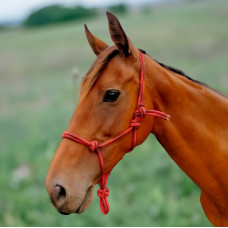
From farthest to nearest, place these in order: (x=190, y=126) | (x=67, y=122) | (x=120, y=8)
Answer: (x=120, y=8), (x=67, y=122), (x=190, y=126)

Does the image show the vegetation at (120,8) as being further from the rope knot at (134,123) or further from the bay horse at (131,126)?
the rope knot at (134,123)

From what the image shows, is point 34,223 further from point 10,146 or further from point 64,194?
point 10,146

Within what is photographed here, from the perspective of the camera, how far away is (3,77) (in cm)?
2519

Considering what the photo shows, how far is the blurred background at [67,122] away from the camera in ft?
19.1

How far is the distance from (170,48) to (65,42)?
1237 cm

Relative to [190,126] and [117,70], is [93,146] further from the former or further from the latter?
[190,126]

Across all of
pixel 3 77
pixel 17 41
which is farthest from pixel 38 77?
pixel 17 41

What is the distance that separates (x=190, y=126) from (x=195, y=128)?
5 cm

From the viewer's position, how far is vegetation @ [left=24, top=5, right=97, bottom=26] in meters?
56.9

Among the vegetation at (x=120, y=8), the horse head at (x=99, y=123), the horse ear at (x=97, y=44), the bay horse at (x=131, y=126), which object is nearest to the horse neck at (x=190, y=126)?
the bay horse at (x=131, y=126)

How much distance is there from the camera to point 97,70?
7.65ft

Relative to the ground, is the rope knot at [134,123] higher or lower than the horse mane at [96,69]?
lower

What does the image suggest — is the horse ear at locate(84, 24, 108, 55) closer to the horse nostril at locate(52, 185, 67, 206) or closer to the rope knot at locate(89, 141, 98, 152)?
the rope knot at locate(89, 141, 98, 152)

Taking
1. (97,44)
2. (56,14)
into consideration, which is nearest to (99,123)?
(97,44)
